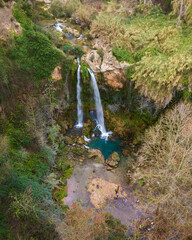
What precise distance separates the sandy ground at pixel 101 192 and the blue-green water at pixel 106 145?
361 cm

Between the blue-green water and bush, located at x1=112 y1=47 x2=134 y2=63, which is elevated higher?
bush, located at x1=112 y1=47 x2=134 y2=63

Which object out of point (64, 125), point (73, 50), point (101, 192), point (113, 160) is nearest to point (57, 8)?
point (73, 50)

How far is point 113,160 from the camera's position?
17.4m

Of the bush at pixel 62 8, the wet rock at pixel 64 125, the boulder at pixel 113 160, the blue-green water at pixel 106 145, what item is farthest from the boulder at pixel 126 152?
the bush at pixel 62 8

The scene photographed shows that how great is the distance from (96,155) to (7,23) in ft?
54.0

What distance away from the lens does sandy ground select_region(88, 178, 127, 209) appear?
13924mm

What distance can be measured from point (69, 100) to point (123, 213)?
13876 millimetres

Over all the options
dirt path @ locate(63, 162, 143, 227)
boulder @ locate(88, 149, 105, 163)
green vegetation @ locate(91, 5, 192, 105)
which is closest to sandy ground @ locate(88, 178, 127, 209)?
dirt path @ locate(63, 162, 143, 227)

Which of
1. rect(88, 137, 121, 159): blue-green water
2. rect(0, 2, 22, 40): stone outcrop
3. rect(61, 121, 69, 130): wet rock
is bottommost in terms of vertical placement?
rect(88, 137, 121, 159): blue-green water

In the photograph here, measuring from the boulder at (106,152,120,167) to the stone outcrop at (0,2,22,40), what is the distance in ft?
53.4

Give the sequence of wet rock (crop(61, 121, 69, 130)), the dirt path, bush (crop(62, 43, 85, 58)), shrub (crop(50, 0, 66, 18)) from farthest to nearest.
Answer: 1. shrub (crop(50, 0, 66, 18))
2. bush (crop(62, 43, 85, 58))
3. wet rock (crop(61, 121, 69, 130))
4. the dirt path

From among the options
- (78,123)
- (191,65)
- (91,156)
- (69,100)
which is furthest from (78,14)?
(91,156)

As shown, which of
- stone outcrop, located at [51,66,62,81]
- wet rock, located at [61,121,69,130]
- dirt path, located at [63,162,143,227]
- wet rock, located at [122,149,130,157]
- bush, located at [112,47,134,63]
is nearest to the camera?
dirt path, located at [63,162,143,227]

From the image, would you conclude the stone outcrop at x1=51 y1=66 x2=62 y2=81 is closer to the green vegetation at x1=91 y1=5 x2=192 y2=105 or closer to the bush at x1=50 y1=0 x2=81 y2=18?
the green vegetation at x1=91 y1=5 x2=192 y2=105
